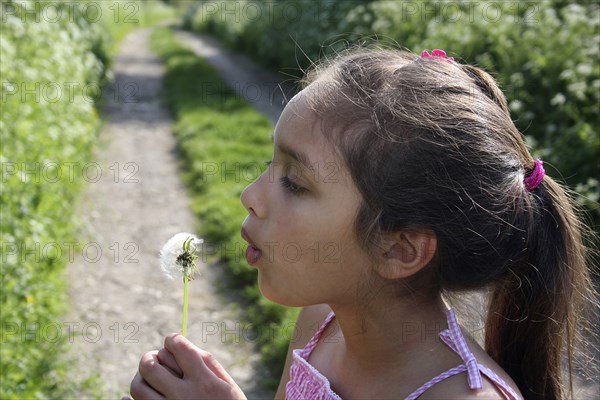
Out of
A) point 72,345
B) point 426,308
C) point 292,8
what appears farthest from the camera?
point 292,8

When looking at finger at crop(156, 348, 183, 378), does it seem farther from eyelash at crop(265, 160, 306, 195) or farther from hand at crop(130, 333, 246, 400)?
eyelash at crop(265, 160, 306, 195)

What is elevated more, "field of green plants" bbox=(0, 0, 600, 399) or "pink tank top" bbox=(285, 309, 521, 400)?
"pink tank top" bbox=(285, 309, 521, 400)

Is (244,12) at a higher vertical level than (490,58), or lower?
lower

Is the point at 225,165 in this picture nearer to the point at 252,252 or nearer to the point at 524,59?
the point at 524,59

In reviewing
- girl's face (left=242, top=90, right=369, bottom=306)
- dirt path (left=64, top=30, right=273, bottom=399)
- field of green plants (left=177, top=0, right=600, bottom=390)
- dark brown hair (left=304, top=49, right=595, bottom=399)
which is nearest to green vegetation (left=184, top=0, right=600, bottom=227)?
field of green plants (left=177, top=0, right=600, bottom=390)

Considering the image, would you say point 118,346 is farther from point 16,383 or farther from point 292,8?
point 292,8

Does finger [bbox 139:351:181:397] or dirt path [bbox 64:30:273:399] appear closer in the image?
finger [bbox 139:351:181:397]

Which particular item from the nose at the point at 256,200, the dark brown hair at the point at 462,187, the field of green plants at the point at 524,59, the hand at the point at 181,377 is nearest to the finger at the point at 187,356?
the hand at the point at 181,377

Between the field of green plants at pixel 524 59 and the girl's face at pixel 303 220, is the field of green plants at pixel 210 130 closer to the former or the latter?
the field of green plants at pixel 524 59

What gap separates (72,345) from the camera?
3.94 meters

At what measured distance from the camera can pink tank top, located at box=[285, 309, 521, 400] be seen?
65.2 inches

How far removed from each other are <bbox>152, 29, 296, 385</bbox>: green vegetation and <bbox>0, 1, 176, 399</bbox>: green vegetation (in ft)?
3.11

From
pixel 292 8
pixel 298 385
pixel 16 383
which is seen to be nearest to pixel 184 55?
pixel 292 8

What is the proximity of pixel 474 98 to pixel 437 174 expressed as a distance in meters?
0.20
